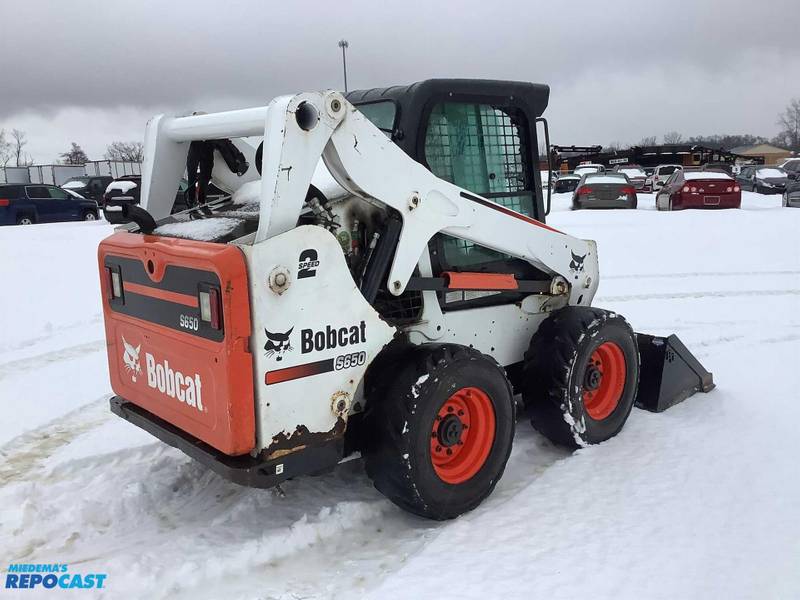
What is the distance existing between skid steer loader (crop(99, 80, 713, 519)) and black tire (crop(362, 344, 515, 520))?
0.01 metres

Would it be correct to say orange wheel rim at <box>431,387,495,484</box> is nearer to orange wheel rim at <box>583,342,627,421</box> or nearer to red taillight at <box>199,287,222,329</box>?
orange wheel rim at <box>583,342,627,421</box>

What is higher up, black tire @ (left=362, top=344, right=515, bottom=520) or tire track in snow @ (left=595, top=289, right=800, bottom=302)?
black tire @ (left=362, top=344, right=515, bottom=520)

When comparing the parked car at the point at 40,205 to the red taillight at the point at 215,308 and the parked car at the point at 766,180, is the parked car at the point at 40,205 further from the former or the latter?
the parked car at the point at 766,180

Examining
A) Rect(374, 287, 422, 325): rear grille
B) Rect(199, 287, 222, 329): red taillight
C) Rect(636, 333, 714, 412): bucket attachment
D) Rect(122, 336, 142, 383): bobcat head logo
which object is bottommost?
Rect(636, 333, 714, 412): bucket attachment

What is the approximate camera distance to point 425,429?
130 inches

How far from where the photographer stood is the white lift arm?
9.72 ft

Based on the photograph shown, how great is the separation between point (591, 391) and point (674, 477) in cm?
79

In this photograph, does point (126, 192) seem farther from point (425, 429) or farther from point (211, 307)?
point (425, 429)

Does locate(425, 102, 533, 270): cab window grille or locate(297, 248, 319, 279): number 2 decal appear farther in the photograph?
locate(425, 102, 533, 270): cab window grille

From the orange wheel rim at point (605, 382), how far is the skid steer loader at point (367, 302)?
0.4 inches

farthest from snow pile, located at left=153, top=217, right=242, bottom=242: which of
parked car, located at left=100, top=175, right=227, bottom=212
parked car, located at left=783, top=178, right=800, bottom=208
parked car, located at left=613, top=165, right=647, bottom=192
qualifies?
parked car, located at left=613, top=165, right=647, bottom=192

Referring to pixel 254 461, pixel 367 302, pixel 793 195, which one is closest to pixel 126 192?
pixel 367 302

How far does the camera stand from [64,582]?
304 cm

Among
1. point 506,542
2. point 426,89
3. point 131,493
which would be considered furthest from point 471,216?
point 131,493
